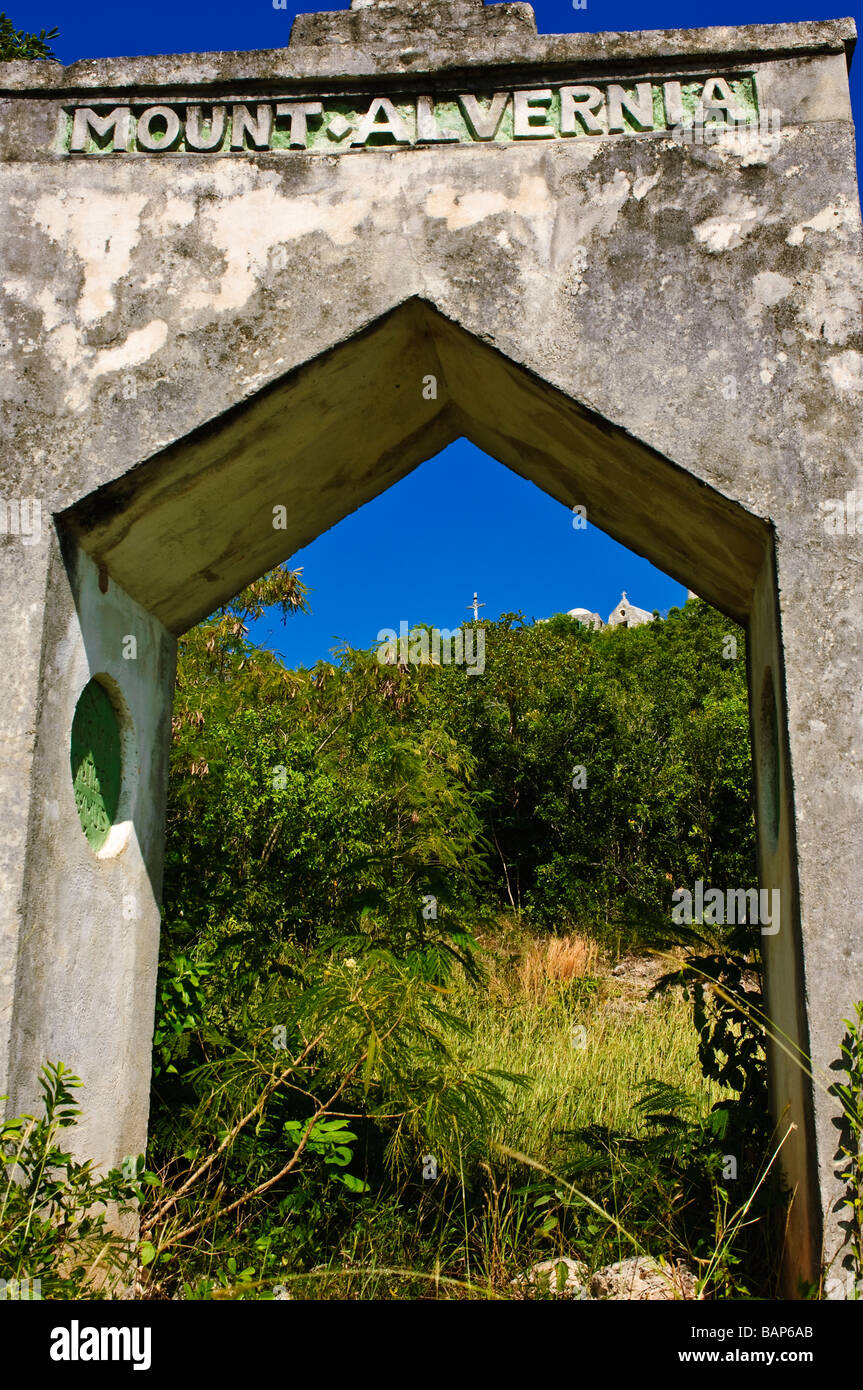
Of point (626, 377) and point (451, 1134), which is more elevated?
point (626, 377)

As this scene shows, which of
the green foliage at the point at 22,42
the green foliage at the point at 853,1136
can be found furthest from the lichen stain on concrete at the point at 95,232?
the green foliage at the point at 22,42

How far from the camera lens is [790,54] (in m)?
3.28

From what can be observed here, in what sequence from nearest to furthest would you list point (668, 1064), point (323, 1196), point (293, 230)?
point (293, 230) → point (323, 1196) → point (668, 1064)

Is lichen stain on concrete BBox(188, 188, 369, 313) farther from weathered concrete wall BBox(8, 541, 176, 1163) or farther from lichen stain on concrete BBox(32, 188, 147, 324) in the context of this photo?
weathered concrete wall BBox(8, 541, 176, 1163)

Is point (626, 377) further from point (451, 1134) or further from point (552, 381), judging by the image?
point (451, 1134)

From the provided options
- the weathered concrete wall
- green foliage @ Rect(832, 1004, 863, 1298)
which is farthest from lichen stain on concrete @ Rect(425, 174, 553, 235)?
green foliage @ Rect(832, 1004, 863, 1298)

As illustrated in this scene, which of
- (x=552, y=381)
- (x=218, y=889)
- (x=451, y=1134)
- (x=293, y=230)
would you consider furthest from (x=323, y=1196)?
(x=293, y=230)

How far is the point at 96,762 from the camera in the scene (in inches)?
142

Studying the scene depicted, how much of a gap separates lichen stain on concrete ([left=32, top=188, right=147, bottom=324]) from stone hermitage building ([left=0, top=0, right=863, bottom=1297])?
1cm

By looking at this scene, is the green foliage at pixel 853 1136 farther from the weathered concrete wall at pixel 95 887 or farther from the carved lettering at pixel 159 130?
the carved lettering at pixel 159 130

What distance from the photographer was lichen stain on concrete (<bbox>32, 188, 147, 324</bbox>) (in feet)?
11.1

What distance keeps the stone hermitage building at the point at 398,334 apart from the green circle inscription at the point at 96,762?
0.02 meters
